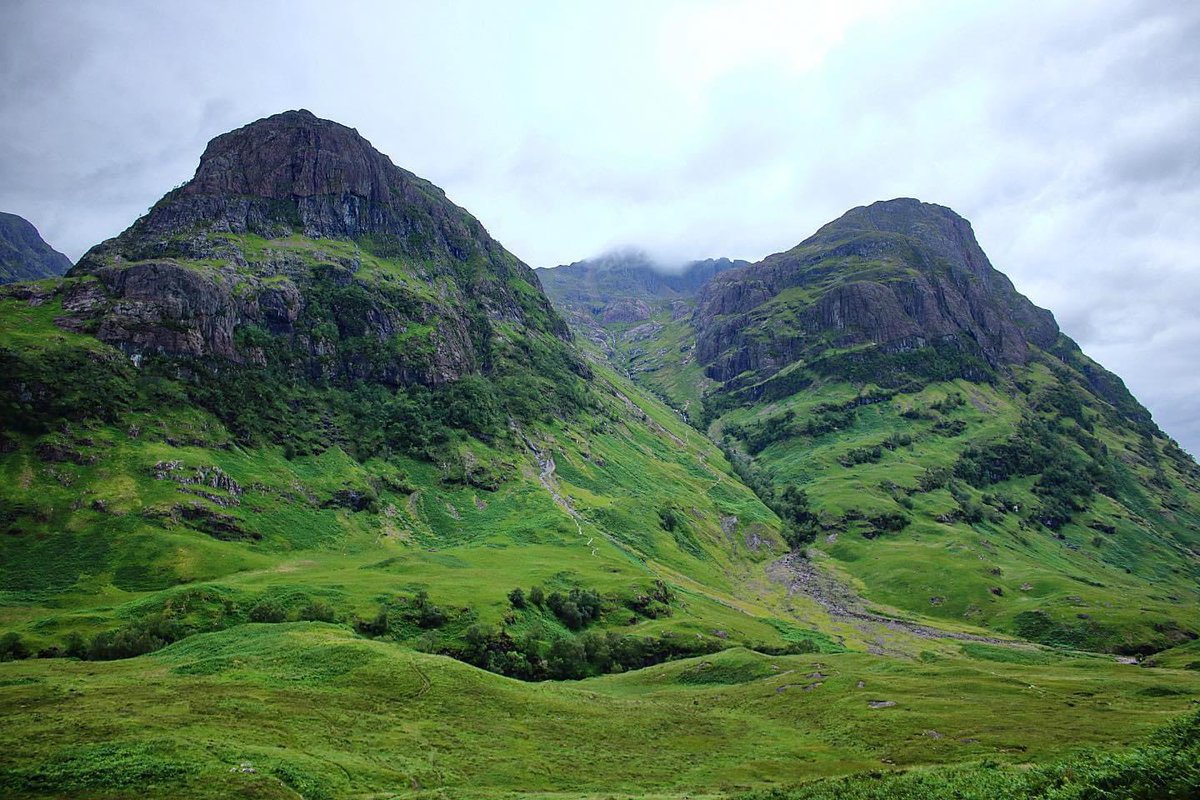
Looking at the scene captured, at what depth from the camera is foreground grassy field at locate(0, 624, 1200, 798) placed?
1877 inches

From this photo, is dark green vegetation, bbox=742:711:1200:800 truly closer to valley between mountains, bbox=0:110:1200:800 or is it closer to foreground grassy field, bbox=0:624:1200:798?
valley between mountains, bbox=0:110:1200:800

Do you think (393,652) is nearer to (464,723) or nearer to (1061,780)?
(464,723)

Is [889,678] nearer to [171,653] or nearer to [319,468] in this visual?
[171,653]

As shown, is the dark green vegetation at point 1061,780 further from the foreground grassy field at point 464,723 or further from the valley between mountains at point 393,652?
the foreground grassy field at point 464,723

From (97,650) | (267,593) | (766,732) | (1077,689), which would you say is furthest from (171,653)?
(1077,689)

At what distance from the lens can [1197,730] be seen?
120 ft

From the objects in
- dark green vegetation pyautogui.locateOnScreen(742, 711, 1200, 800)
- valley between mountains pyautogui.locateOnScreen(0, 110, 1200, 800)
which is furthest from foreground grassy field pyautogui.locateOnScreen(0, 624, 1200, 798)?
dark green vegetation pyautogui.locateOnScreen(742, 711, 1200, 800)

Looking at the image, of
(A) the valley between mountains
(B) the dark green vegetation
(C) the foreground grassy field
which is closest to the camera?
(B) the dark green vegetation

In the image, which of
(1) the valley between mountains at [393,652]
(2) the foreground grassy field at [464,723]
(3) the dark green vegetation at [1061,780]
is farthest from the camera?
(1) the valley between mountains at [393,652]

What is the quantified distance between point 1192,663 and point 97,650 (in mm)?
199817

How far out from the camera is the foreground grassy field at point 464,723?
4769 centimetres

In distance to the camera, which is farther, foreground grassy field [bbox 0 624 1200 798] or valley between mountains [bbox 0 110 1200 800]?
valley between mountains [bbox 0 110 1200 800]

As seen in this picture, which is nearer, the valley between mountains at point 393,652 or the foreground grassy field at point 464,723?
the foreground grassy field at point 464,723

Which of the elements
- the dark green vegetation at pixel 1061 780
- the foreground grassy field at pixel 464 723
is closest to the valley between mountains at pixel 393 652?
the dark green vegetation at pixel 1061 780
